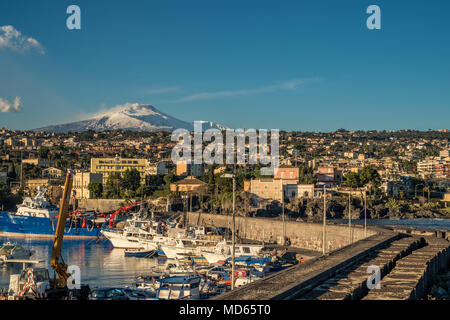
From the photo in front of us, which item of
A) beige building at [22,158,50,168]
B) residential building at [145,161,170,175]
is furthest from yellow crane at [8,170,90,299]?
beige building at [22,158,50,168]

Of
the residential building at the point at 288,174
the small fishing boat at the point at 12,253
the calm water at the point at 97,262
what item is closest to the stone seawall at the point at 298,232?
the calm water at the point at 97,262

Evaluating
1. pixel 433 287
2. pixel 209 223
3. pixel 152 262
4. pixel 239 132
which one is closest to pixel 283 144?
pixel 239 132

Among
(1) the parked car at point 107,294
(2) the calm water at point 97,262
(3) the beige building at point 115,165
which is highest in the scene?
(3) the beige building at point 115,165

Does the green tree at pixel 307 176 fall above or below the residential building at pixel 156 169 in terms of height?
below

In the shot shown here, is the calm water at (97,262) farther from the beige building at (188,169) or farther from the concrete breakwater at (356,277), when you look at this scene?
the beige building at (188,169)

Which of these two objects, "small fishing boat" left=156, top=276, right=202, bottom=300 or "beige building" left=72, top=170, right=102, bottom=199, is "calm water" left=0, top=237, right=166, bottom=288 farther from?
"beige building" left=72, top=170, right=102, bottom=199
